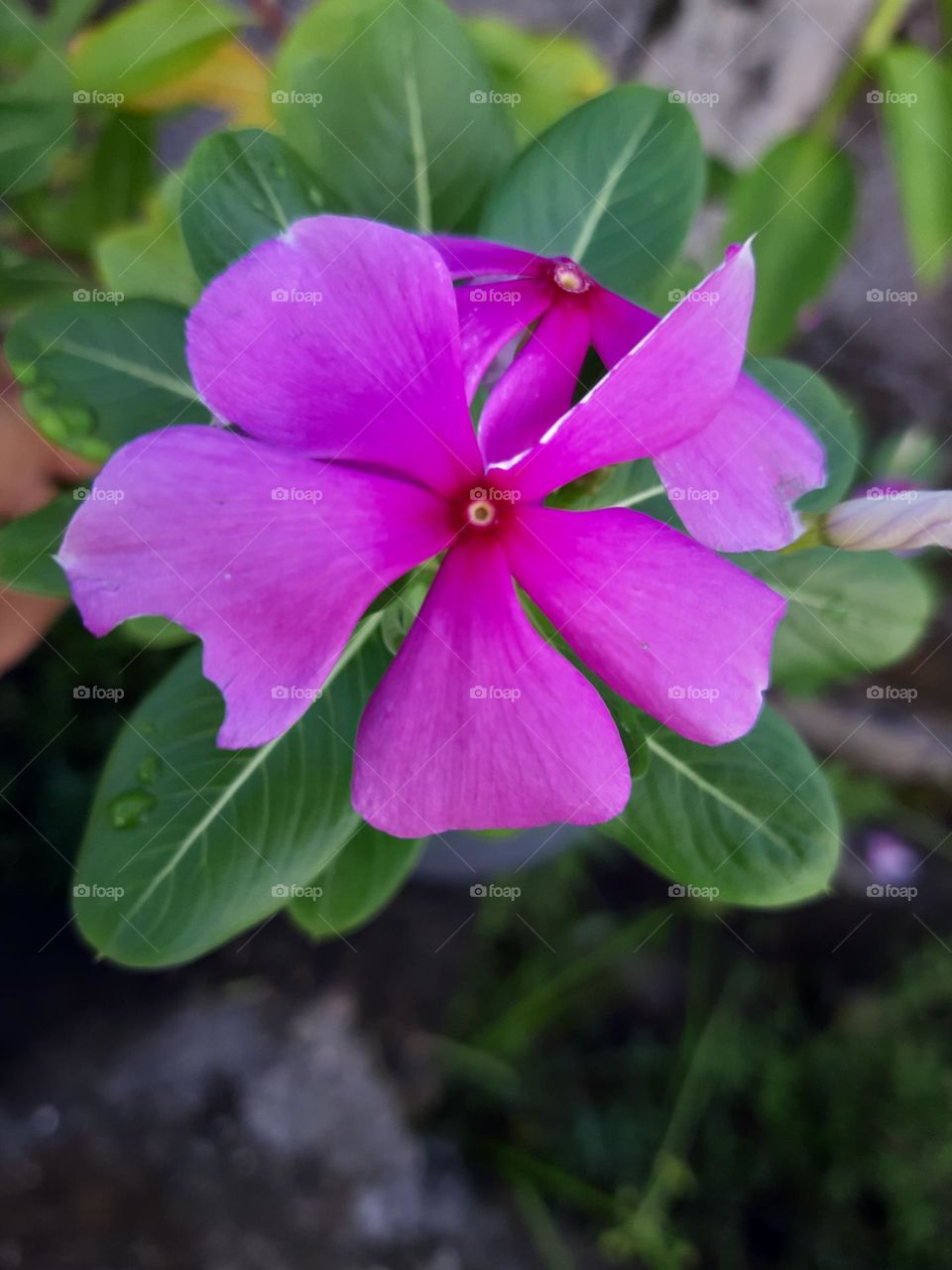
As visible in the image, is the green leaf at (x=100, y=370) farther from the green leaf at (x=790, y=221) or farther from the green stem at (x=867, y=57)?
the green stem at (x=867, y=57)

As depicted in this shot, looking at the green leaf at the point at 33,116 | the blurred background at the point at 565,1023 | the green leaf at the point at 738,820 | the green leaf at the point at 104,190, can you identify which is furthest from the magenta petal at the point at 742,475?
the green leaf at the point at 104,190

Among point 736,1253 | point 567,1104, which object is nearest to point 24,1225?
point 567,1104

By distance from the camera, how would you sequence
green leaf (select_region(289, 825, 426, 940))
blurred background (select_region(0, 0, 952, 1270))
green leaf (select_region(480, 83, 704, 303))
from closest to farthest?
green leaf (select_region(480, 83, 704, 303)) → green leaf (select_region(289, 825, 426, 940)) → blurred background (select_region(0, 0, 952, 1270))

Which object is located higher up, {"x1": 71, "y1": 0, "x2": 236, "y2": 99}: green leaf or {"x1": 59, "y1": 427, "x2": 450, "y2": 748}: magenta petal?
{"x1": 71, "y1": 0, "x2": 236, "y2": 99}: green leaf

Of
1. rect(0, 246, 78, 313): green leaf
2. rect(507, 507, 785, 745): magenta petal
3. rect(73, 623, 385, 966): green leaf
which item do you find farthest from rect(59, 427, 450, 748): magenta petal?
rect(0, 246, 78, 313): green leaf

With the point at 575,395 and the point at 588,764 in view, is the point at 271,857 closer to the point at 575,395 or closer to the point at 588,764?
the point at 588,764

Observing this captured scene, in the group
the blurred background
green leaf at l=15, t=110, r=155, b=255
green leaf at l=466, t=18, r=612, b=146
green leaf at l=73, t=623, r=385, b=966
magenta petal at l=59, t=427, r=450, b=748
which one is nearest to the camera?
magenta petal at l=59, t=427, r=450, b=748

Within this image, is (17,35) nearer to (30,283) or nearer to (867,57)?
(30,283)

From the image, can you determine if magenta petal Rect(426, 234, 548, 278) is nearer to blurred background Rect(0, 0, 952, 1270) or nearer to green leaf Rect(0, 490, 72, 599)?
green leaf Rect(0, 490, 72, 599)

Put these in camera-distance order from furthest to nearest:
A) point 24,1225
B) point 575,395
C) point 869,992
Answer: point 869,992
point 24,1225
point 575,395
